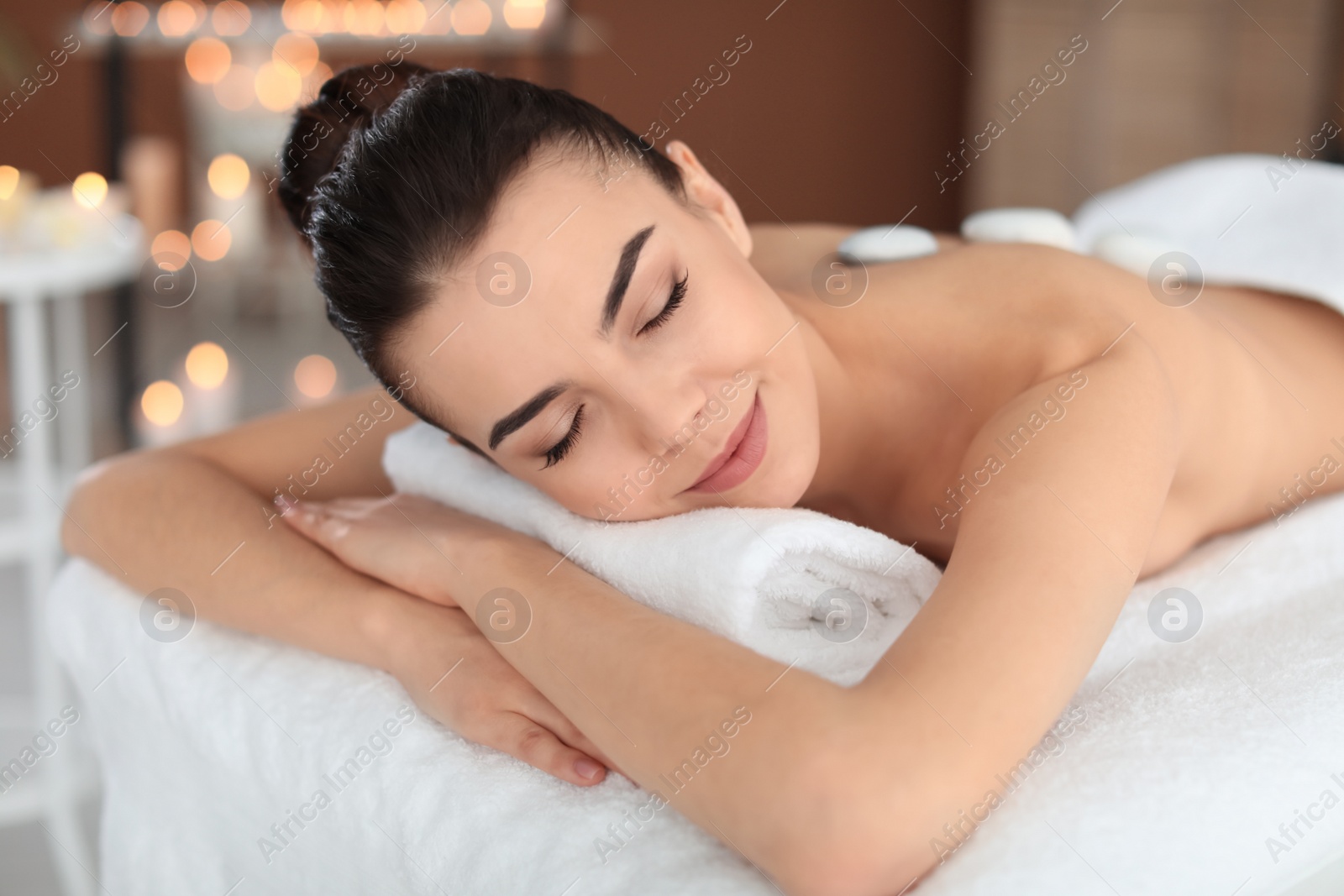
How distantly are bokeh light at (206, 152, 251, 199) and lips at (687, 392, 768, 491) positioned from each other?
4338mm

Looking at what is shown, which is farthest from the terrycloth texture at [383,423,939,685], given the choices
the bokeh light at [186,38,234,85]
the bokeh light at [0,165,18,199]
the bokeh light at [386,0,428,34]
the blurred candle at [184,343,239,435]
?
the bokeh light at [186,38,234,85]

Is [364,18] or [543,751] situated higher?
[364,18]

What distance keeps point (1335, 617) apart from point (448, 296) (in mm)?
754

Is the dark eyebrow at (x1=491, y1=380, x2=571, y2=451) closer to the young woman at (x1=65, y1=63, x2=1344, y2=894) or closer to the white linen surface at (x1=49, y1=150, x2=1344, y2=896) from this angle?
the young woman at (x1=65, y1=63, x2=1344, y2=894)

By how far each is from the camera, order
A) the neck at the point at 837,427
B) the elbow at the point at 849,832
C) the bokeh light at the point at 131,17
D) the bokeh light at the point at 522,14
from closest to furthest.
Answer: the elbow at the point at 849,832, the neck at the point at 837,427, the bokeh light at the point at 131,17, the bokeh light at the point at 522,14

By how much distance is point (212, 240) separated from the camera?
183 inches

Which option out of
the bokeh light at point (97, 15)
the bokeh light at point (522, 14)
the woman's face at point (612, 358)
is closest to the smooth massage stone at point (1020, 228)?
the woman's face at point (612, 358)

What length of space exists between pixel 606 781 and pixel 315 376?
3.47m

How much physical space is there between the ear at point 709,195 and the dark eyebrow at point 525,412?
0.27 meters

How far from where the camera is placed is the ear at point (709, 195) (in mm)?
1075

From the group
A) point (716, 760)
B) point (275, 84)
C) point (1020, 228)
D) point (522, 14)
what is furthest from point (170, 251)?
point (716, 760)

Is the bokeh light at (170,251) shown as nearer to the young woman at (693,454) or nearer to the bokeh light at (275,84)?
the bokeh light at (275,84)

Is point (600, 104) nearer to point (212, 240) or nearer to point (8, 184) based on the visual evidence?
point (8, 184)

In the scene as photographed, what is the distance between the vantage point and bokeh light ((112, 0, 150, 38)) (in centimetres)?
391
